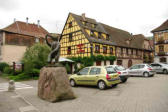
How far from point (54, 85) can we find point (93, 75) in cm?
357

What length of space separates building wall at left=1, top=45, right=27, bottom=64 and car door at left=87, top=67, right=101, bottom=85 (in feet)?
74.3

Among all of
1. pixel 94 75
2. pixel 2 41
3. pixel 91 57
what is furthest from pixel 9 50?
pixel 94 75

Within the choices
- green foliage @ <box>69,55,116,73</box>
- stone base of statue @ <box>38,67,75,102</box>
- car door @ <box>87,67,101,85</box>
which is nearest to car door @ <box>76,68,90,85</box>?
car door @ <box>87,67,101,85</box>

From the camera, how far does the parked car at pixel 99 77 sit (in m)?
8.71

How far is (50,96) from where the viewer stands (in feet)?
21.1

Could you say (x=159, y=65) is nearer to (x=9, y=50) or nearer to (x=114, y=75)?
(x=114, y=75)

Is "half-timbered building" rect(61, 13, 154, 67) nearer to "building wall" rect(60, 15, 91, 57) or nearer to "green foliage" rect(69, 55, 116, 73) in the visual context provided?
"building wall" rect(60, 15, 91, 57)

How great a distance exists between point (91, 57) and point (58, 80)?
15683 mm

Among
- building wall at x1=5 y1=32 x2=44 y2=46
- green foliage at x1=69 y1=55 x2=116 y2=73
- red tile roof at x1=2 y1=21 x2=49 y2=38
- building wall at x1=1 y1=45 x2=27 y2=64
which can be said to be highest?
red tile roof at x1=2 y1=21 x2=49 y2=38

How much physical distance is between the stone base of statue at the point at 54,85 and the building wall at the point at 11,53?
23.0 metres

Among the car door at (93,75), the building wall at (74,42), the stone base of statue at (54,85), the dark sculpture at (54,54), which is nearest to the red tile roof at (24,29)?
the building wall at (74,42)

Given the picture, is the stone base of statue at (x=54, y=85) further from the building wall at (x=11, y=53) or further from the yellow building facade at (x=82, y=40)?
the building wall at (x=11, y=53)

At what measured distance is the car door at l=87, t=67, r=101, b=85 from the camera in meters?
9.12

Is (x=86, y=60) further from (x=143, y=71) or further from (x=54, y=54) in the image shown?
(x=54, y=54)
